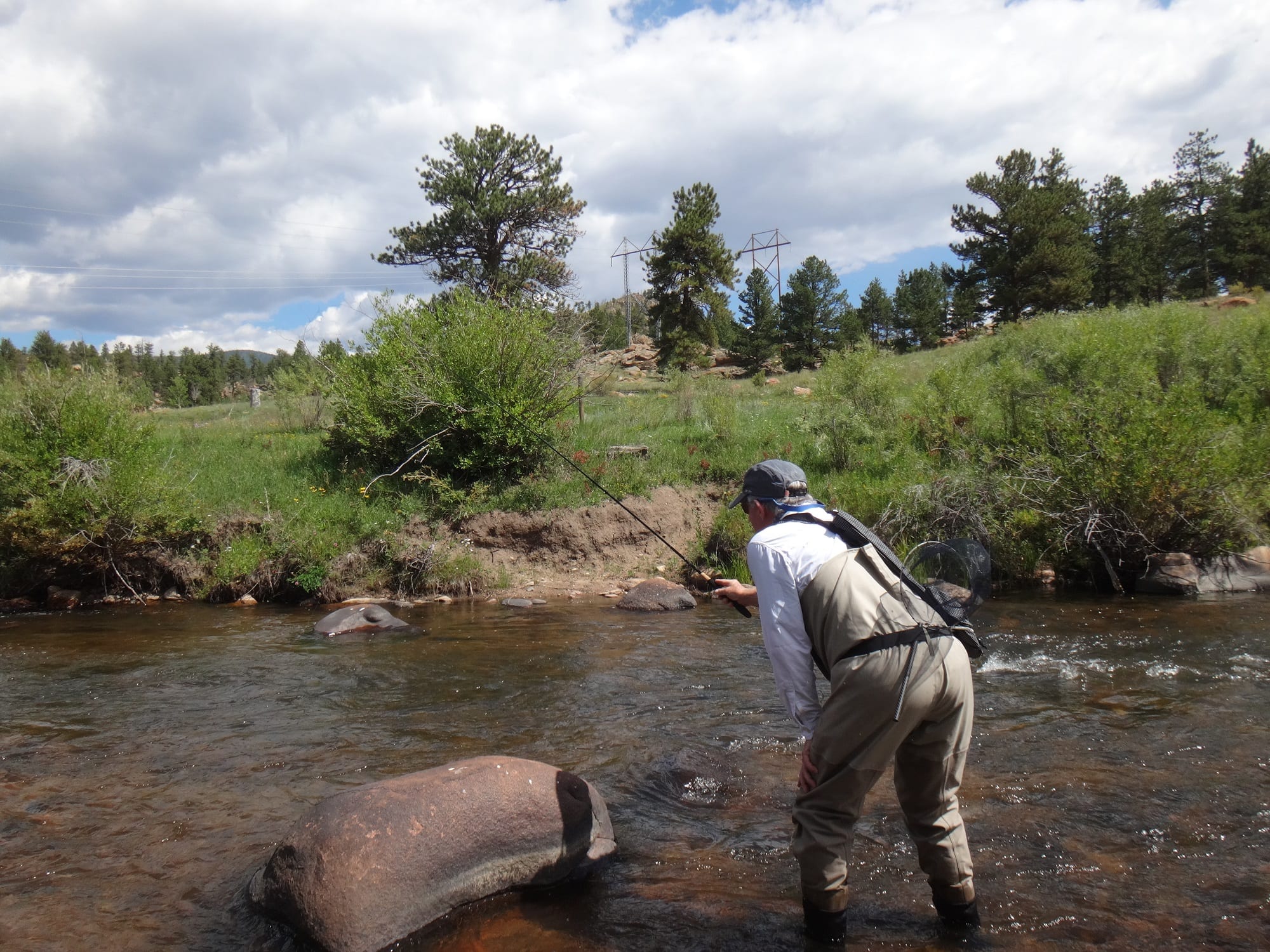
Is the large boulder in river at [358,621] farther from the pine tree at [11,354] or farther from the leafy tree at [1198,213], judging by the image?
the pine tree at [11,354]

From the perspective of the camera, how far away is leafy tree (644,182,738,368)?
42.3 metres

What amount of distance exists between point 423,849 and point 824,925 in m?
2.03

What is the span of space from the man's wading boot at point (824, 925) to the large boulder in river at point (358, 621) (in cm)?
938

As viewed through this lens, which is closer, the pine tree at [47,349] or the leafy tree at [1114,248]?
the leafy tree at [1114,248]

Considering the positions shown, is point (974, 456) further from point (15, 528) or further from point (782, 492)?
point (15, 528)

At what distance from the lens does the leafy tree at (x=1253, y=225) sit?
144 feet

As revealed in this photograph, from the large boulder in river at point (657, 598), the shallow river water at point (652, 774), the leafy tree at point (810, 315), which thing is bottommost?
the large boulder in river at point (657, 598)

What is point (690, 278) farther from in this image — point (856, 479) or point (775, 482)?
point (775, 482)

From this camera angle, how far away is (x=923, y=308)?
53188 mm

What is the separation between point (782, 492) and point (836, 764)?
1.25 m

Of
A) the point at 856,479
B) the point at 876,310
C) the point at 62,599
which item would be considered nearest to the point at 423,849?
the point at 856,479

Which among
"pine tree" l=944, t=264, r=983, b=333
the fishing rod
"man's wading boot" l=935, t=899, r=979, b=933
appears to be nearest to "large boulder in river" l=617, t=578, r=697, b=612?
the fishing rod

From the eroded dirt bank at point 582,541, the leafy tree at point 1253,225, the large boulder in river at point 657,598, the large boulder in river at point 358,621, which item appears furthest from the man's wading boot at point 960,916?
the leafy tree at point 1253,225

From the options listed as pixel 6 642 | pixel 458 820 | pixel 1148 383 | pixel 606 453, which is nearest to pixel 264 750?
pixel 458 820
